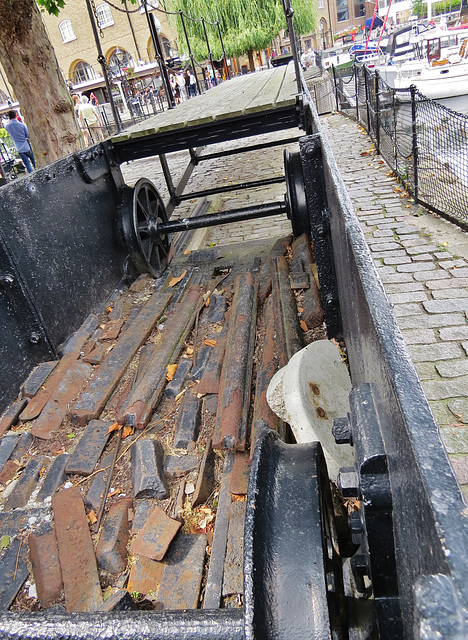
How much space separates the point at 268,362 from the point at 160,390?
0.74 metres

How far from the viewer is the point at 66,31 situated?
4747cm

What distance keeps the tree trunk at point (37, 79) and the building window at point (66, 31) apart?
50.7 m

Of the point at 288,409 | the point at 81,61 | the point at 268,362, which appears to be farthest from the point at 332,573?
the point at 81,61

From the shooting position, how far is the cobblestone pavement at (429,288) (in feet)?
10.7

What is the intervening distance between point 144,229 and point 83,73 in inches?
2159

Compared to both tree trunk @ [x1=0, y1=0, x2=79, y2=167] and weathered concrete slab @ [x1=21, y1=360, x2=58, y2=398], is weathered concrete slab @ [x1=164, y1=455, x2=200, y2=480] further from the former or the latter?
tree trunk @ [x1=0, y1=0, x2=79, y2=167]

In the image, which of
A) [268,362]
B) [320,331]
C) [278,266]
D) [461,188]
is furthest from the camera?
[461,188]

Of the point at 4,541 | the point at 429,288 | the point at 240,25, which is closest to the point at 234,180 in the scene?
the point at 429,288

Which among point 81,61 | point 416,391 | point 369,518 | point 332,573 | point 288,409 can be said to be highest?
point 81,61

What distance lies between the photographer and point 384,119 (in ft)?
35.0

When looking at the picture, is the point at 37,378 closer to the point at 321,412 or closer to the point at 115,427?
the point at 115,427

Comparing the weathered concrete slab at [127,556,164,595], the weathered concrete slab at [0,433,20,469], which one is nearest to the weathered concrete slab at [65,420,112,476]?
the weathered concrete slab at [0,433,20,469]

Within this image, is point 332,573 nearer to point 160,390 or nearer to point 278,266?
point 160,390

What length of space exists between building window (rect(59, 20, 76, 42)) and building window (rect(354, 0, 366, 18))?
186 feet
